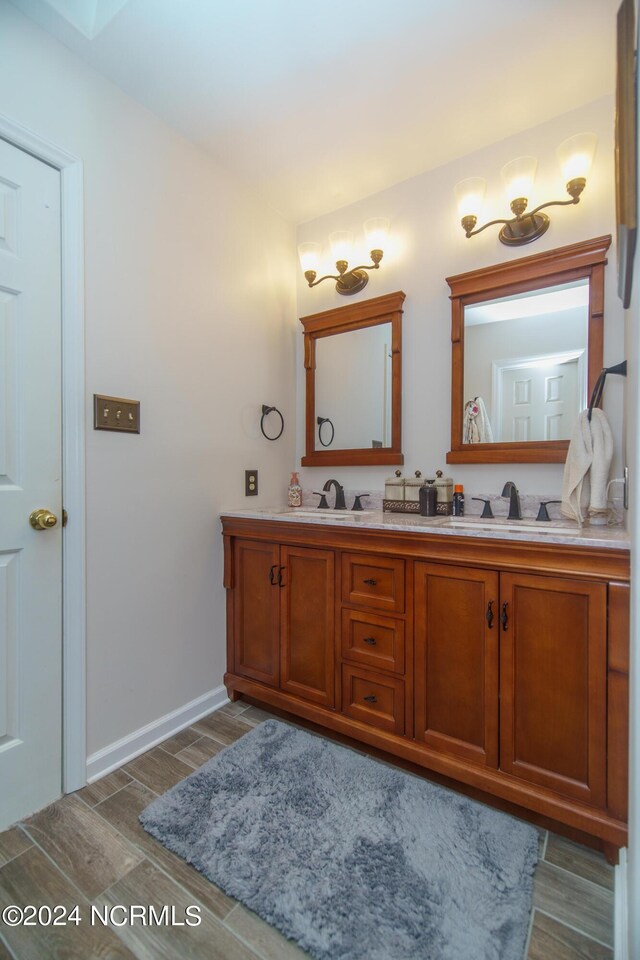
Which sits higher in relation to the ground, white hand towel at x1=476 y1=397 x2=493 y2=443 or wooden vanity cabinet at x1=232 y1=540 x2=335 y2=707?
white hand towel at x1=476 y1=397 x2=493 y2=443

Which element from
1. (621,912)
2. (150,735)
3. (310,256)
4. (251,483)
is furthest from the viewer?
(310,256)

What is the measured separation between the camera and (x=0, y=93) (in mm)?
1269

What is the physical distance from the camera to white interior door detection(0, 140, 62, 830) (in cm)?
130

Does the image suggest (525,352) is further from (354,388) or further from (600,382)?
(354,388)

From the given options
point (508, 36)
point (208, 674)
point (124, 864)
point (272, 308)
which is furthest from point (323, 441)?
point (124, 864)

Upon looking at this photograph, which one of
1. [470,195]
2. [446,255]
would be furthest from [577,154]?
[446,255]

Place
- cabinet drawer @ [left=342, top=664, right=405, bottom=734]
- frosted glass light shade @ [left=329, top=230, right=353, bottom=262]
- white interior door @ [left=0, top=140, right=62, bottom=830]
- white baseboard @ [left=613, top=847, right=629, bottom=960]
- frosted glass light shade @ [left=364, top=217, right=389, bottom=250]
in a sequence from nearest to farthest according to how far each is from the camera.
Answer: white baseboard @ [left=613, top=847, right=629, bottom=960] < white interior door @ [left=0, top=140, right=62, bottom=830] < cabinet drawer @ [left=342, top=664, right=405, bottom=734] < frosted glass light shade @ [left=364, top=217, right=389, bottom=250] < frosted glass light shade @ [left=329, top=230, right=353, bottom=262]

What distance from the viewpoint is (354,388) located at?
227cm

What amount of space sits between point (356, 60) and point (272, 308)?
1058 millimetres

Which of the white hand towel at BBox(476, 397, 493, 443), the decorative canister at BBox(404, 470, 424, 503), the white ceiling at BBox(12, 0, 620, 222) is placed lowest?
the decorative canister at BBox(404, 470, 424, 503)

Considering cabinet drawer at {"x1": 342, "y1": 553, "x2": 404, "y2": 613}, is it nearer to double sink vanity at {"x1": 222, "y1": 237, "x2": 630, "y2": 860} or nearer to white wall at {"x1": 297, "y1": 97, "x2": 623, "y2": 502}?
double sink vanity at {"x1": 222, "y1": 237, "x2": 630, "y2": 860}

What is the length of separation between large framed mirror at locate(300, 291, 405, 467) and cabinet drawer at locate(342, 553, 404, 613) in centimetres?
67

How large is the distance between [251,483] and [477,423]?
3.71 ft

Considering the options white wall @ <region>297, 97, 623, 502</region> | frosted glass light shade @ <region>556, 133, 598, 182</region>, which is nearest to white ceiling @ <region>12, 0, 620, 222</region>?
white wall @ <region>297, 97, 623, 502</region>
